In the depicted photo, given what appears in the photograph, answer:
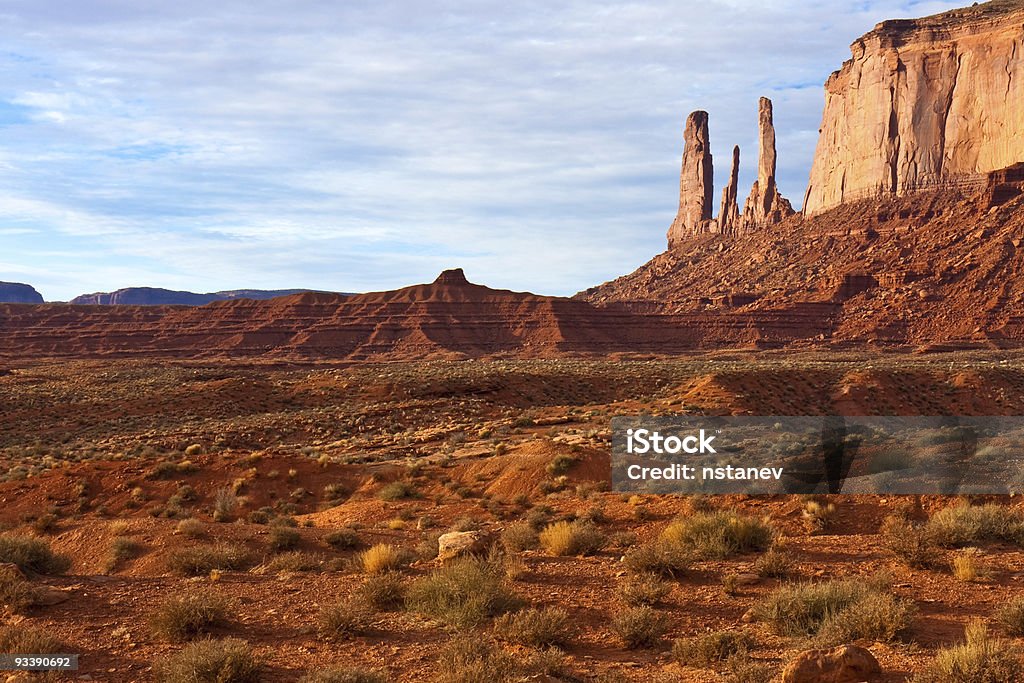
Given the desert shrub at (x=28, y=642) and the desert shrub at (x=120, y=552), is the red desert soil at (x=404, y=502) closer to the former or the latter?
the desert shrub at (x=120, y=552)

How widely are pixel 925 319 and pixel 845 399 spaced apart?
5348 centimetres

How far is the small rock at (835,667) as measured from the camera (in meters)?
6.21

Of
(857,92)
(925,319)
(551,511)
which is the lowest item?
(551,511)

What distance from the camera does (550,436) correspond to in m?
26.0

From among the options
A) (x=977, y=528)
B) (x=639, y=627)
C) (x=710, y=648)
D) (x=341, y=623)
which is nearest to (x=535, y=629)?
(x=639, y=627)

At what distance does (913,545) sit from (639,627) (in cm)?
419

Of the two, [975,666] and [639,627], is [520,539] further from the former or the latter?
[975,666]

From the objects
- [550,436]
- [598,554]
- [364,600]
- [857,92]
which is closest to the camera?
[364,600]

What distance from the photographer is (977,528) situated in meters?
10.4

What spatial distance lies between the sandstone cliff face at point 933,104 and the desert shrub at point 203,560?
384 feet

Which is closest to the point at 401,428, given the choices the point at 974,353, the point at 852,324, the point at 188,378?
the point at 188,378

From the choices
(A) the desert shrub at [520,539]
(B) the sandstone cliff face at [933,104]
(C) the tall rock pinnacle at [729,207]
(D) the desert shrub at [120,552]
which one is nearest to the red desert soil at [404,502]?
(D) the desert shrub at [120,552]

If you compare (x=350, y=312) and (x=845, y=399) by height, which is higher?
(x=350, y=312)

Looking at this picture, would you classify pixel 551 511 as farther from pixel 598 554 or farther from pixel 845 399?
pixel 845 399
